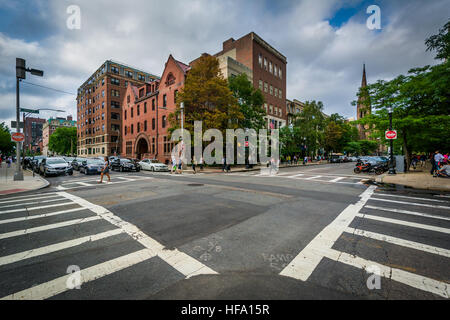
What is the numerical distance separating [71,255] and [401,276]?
522 cm

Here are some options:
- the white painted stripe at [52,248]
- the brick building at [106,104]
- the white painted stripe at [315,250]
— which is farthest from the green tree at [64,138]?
the white painted stripe at [315,250]

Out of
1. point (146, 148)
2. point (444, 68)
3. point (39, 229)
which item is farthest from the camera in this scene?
point (146, 148)

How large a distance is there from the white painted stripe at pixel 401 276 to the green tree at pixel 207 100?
20.8 metres

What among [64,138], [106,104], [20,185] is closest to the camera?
[20,185]

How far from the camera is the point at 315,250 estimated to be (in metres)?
3.47

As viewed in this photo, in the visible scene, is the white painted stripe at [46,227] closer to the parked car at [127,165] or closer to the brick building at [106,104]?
the parked car at [127,165]

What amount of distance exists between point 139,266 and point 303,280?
7.89 ft

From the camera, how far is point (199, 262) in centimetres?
305

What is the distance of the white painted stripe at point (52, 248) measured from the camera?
3252 mm

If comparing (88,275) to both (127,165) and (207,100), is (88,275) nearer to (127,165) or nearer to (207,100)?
(127,165)

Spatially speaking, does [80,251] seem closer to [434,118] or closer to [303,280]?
[303,280]

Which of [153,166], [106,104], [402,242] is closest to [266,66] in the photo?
[153,166]
